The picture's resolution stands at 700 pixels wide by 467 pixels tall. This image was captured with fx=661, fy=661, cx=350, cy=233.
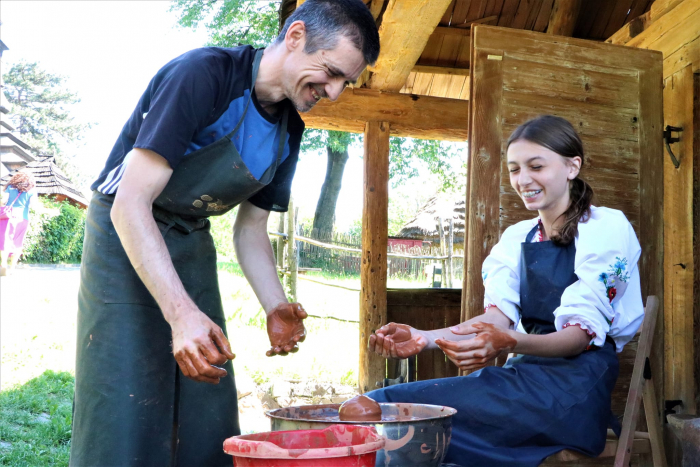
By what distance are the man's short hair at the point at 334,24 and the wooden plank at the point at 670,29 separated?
252 centimetres

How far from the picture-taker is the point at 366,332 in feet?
18.7

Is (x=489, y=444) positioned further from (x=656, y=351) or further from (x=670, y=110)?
(x=670, y=110)

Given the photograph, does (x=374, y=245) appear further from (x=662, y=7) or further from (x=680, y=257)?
(x=662, y=7)

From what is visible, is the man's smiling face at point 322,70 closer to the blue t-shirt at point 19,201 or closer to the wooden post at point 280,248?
the wooden post at point 280,248

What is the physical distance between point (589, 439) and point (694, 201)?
2.22 meters

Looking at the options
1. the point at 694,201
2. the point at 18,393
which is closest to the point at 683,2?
the point at 694,201

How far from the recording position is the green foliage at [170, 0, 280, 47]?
46.4 feet

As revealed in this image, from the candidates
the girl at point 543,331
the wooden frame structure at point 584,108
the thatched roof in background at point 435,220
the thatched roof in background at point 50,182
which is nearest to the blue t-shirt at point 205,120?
the girl at point 543,331

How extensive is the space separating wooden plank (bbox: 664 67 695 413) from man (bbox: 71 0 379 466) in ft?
8.37

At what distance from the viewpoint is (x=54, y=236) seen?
20266 millimetres

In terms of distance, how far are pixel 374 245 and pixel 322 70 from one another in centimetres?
380

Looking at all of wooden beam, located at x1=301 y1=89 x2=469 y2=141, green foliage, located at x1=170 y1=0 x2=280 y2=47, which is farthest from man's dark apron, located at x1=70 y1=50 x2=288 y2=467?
green foliage, located at x1=170 y1=0 x2=280 y2=47

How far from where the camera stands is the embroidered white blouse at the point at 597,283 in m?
2.18

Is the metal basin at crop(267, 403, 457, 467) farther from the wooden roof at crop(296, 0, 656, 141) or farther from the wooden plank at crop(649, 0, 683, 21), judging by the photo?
the wooden roof at crop(296, 0, 656, 141)
